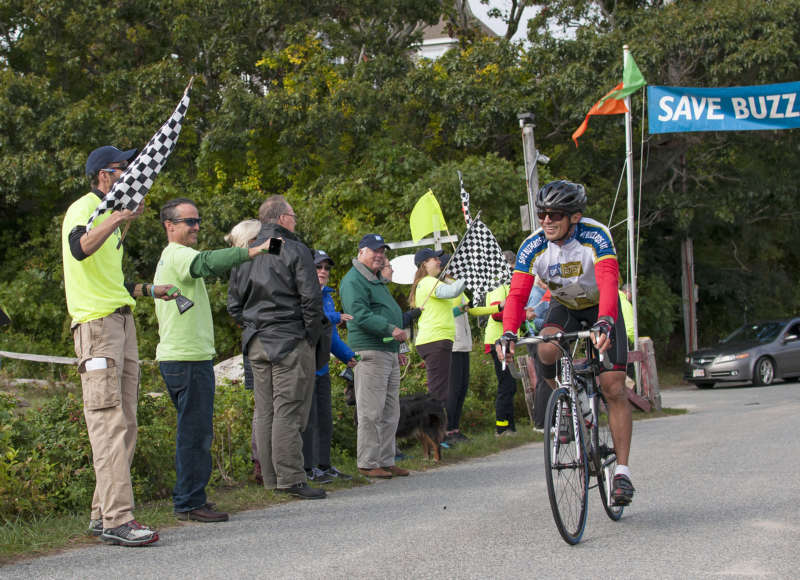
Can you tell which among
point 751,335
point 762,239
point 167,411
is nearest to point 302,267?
point 167,411

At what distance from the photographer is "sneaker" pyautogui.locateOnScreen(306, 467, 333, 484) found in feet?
28.2

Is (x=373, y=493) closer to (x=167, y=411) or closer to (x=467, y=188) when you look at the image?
(x=167, y=411)

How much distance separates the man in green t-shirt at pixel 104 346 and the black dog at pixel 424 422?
3.99 m

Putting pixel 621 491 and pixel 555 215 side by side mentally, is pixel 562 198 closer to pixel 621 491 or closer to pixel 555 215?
pixel 555 215

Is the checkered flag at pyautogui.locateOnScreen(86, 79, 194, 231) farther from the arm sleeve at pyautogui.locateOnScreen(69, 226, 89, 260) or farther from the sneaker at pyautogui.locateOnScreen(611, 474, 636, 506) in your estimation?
the sneaker at pyautogui.locateOnScreen(611, 474, 636, 506)

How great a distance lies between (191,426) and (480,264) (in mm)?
6575

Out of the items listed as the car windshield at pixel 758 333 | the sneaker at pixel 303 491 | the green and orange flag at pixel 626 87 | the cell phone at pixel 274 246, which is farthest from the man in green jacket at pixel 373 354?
the car windshield at pixel 758 333

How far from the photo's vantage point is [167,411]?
833cm

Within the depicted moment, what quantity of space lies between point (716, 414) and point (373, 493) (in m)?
8.72

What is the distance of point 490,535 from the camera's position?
6.08 meters

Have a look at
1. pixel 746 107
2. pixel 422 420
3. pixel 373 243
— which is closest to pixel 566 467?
pixel 373 243

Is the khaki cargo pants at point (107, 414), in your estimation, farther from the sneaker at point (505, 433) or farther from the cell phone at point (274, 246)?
the sneaker at point (505, 433)

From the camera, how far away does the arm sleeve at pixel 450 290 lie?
10.8 m

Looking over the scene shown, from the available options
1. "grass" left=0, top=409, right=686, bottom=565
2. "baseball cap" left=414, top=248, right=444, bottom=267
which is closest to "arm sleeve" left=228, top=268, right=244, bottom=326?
"grass" left=0, top=409, right=686, bottom=565
